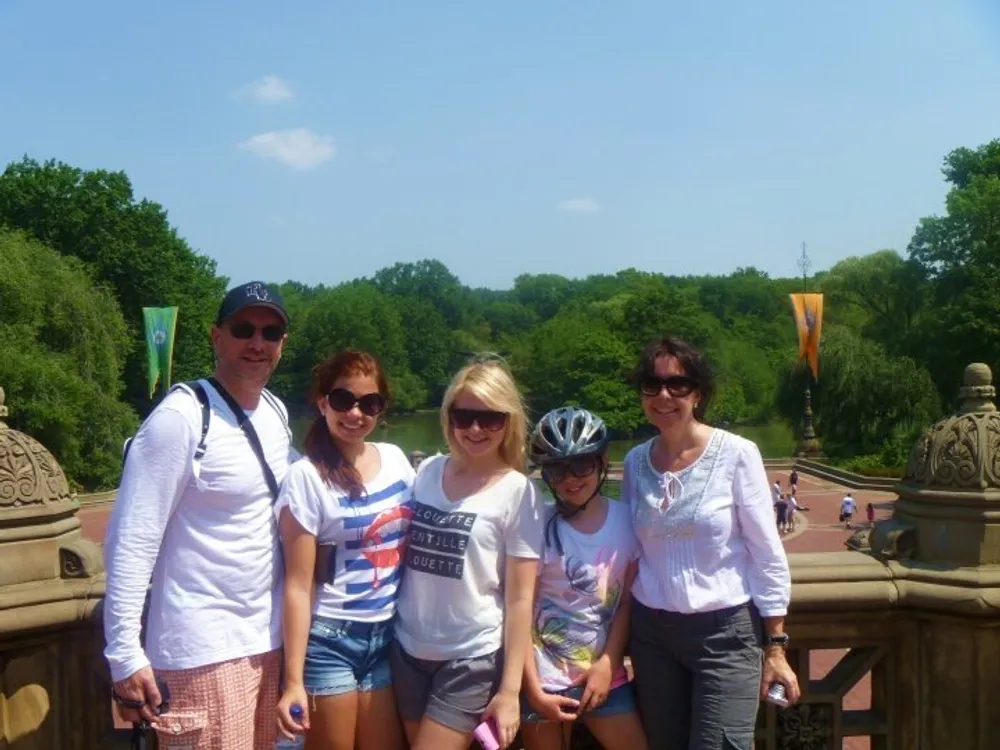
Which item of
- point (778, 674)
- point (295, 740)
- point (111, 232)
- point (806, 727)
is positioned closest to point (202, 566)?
point (295, 740)

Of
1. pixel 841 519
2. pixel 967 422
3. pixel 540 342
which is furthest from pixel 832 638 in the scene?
pixel 540 342

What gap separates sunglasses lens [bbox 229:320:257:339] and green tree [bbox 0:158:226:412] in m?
42.2

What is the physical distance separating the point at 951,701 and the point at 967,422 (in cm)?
106

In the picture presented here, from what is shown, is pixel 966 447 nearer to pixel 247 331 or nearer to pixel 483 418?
pixel 483 418

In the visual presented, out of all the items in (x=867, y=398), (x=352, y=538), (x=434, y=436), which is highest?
(x=352, y=538)

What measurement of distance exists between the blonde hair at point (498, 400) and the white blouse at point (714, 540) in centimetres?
45

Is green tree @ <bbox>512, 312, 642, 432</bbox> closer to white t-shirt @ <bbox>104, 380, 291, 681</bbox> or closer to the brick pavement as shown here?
the brick pavement

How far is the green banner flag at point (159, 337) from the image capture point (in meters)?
38.2

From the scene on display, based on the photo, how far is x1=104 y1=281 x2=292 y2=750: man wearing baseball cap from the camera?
103 inches

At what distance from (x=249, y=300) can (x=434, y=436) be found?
67.6 metres

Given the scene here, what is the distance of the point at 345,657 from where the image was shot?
111 inches

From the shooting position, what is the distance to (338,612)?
284cm

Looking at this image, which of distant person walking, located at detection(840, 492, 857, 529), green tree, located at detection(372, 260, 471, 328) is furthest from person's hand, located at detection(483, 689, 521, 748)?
green tree, located at detection(372, 260, 471, 328)

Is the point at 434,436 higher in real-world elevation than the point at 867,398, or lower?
lower
